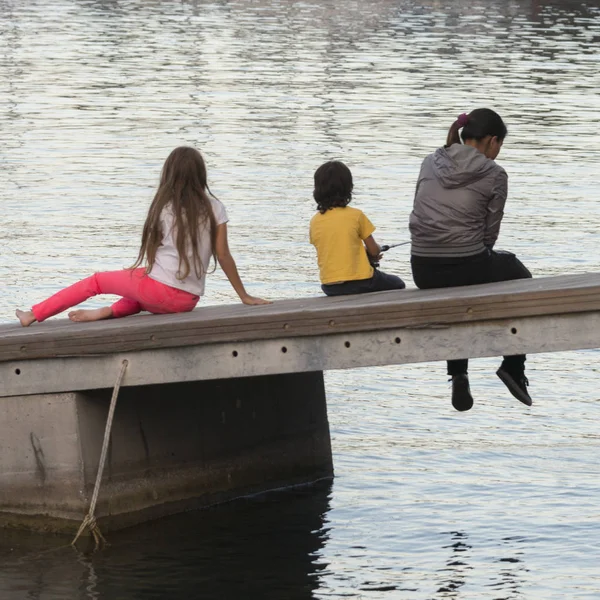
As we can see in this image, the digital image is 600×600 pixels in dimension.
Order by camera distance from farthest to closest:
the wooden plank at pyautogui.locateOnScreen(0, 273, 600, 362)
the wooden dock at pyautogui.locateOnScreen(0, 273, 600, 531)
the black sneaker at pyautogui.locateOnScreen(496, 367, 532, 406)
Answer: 1. the black sneaker at pyautogui.locateOnScreen(496, 367, 532, 406)
2. the wooden dock at pyautogui.locateOnScreen(0, 273, 600, 531)
3. the wooden plank at pyautogui.locateOnScreen(0, 273, 600, 362)

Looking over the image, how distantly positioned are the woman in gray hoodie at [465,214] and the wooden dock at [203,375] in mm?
198

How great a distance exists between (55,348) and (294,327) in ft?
4.37

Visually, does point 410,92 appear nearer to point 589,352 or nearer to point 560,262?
point 560,262

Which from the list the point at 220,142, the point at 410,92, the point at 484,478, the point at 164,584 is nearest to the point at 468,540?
the point at 484,478

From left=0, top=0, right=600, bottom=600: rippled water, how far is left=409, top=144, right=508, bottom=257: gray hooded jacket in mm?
1765

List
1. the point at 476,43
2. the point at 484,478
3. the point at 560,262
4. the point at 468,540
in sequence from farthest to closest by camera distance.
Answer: the point at 476,43 → the point at 560,262 → the point at 484,478 → the point at 468,540

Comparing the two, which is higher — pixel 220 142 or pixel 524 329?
A: pixel 524 329

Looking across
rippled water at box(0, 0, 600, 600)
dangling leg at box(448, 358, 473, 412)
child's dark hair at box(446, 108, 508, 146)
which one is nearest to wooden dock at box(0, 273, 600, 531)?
rippled water at box(0, 0, 600, 600)

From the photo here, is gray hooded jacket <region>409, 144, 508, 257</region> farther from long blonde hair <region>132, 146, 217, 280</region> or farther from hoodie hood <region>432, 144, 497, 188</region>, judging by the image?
long blonde hair <region>132, 146, 217, 280</region>

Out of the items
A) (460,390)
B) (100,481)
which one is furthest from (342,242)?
(100,481)

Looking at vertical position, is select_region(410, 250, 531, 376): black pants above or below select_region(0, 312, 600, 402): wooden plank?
above

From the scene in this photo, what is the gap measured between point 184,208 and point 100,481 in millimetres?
1582

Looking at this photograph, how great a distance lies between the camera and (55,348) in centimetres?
841

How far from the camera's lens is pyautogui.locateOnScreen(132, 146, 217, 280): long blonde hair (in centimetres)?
870
